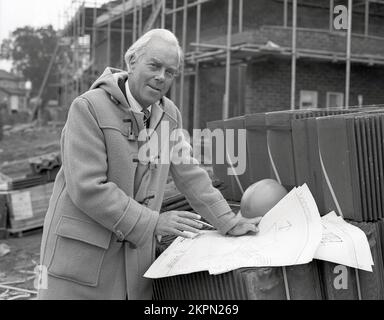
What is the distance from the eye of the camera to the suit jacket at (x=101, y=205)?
2.17 metres

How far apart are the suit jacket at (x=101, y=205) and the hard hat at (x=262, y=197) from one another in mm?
1043

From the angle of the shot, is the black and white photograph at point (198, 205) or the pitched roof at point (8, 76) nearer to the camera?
the black and white photograph at point (198, 205)

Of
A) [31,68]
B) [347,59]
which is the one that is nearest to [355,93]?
[347,59]

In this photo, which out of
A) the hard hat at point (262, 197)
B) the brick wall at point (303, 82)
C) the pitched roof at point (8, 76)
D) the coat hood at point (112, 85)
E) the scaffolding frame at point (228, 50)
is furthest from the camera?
the pitched roof at point (8, 76)

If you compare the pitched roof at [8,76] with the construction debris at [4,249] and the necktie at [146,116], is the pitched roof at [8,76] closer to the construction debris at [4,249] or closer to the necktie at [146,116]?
the construction debris at [4,249]

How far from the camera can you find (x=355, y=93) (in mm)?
16797

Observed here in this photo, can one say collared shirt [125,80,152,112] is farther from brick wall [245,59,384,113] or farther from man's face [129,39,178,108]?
brick wall [245,59,384,113]

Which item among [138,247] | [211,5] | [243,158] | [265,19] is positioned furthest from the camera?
[211,5]

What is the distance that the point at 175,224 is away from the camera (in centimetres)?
225

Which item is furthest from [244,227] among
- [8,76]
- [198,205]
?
[8,76]

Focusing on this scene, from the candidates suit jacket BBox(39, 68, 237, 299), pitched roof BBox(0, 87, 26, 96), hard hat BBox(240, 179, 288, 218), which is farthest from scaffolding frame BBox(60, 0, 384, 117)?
pitched roof BBox(0, 87, 26, 96)

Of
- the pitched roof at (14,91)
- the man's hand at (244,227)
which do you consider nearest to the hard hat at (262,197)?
the man's hand at (244,227)
